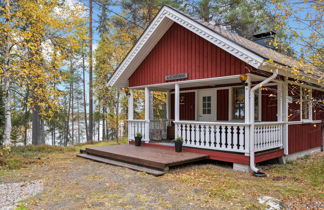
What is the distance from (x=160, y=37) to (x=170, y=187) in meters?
5.53

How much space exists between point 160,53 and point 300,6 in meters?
4.68

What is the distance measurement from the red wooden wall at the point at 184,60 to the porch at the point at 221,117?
294 mm

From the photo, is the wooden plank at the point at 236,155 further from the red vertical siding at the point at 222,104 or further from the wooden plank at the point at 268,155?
the red vertical siding at the point at 222,104

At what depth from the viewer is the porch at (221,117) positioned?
248 inches

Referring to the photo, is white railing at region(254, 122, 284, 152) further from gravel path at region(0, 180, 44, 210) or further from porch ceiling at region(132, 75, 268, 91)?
gravel path at region(0, 180, 44, 210)

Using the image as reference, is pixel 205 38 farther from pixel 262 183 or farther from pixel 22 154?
pixel 22 154

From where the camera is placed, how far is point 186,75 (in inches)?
295

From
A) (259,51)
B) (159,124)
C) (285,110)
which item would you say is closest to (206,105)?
(159,124)

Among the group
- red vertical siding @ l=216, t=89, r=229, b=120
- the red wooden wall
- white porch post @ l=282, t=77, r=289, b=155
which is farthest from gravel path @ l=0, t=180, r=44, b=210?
white porch post @ l=282, t=77, r=289, b=155

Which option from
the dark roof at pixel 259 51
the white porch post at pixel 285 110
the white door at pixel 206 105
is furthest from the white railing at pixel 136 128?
the white porch post at pixel 285 110

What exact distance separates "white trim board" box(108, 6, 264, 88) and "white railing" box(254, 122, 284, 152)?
1839 mm

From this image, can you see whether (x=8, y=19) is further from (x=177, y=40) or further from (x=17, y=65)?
(x=177, y=40)

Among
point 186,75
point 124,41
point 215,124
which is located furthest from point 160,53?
point 124,41

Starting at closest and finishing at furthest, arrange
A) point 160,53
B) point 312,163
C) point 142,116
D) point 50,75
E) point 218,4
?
point 312,163 < point 160,53 < point 50,75 < point 218,4 < point 142,116
